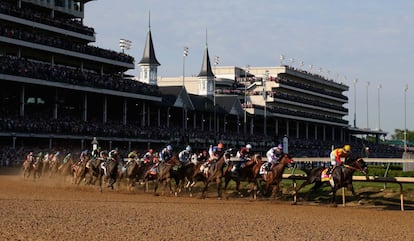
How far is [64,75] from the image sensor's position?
5481 centimetres

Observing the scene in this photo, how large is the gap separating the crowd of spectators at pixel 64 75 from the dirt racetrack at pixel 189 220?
1114 inches

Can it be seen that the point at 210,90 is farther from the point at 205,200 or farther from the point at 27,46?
the point at 205,200

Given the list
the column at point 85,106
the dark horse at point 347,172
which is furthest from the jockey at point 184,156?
the column at point 85,106

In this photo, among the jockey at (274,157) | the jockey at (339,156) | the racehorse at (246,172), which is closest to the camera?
the jockey at (339,156)

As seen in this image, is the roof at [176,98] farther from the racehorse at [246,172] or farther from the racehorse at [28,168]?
the racehorse at [246,172]

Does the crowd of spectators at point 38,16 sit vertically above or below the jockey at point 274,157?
above

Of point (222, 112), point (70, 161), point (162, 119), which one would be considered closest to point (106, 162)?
point (70, 161)

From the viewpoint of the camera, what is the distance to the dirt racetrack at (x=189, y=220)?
13289mm

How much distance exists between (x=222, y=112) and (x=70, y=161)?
4714 centimetres

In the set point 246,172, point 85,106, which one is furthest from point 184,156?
point 85,106

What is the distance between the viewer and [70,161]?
109 feet

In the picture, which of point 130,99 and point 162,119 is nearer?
point 130,99

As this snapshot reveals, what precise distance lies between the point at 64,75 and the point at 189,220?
4080cm

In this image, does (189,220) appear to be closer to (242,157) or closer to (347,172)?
(347,172)
